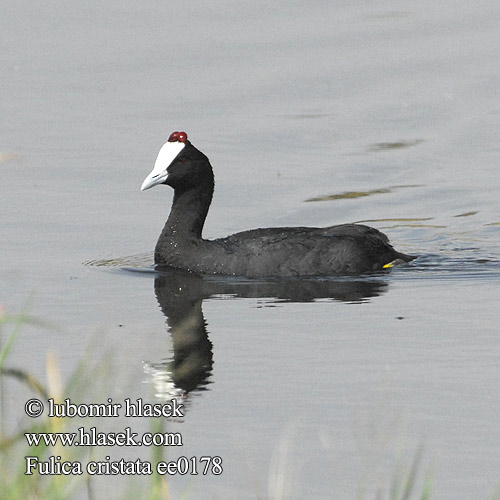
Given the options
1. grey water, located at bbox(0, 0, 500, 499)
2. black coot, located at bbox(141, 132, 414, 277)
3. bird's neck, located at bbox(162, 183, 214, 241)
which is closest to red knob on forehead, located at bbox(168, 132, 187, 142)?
black coot, located at bbox(141, 132, 414, 277)

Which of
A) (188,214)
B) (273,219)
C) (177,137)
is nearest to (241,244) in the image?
(188,214)

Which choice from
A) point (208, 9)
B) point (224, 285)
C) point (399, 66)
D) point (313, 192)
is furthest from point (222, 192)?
point (208, 9)

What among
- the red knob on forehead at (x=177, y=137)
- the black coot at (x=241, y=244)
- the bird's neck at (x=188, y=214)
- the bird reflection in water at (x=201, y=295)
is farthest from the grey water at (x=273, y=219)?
the red knob on forehead at (x=177, y=137)

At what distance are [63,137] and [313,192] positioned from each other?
268 cm

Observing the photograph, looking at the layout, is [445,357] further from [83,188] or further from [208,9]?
[208,9]

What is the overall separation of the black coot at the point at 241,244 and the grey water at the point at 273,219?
215 millimetres

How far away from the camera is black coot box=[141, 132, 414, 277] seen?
10.4 meters

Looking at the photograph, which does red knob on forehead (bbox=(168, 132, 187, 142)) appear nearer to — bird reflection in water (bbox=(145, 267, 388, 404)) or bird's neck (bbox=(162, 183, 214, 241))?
bird's neck (bbox=(162, 183, 214, 241))

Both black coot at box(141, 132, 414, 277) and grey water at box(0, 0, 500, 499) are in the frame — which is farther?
black coot at box(141, 132, 414, 277)

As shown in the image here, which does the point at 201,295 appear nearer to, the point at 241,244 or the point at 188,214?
the point at 241,244

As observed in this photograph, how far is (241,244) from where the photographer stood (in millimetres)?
10477

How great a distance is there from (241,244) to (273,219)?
198 centimetres

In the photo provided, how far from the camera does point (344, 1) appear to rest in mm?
20125

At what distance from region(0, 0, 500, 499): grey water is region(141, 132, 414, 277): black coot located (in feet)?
0.71
